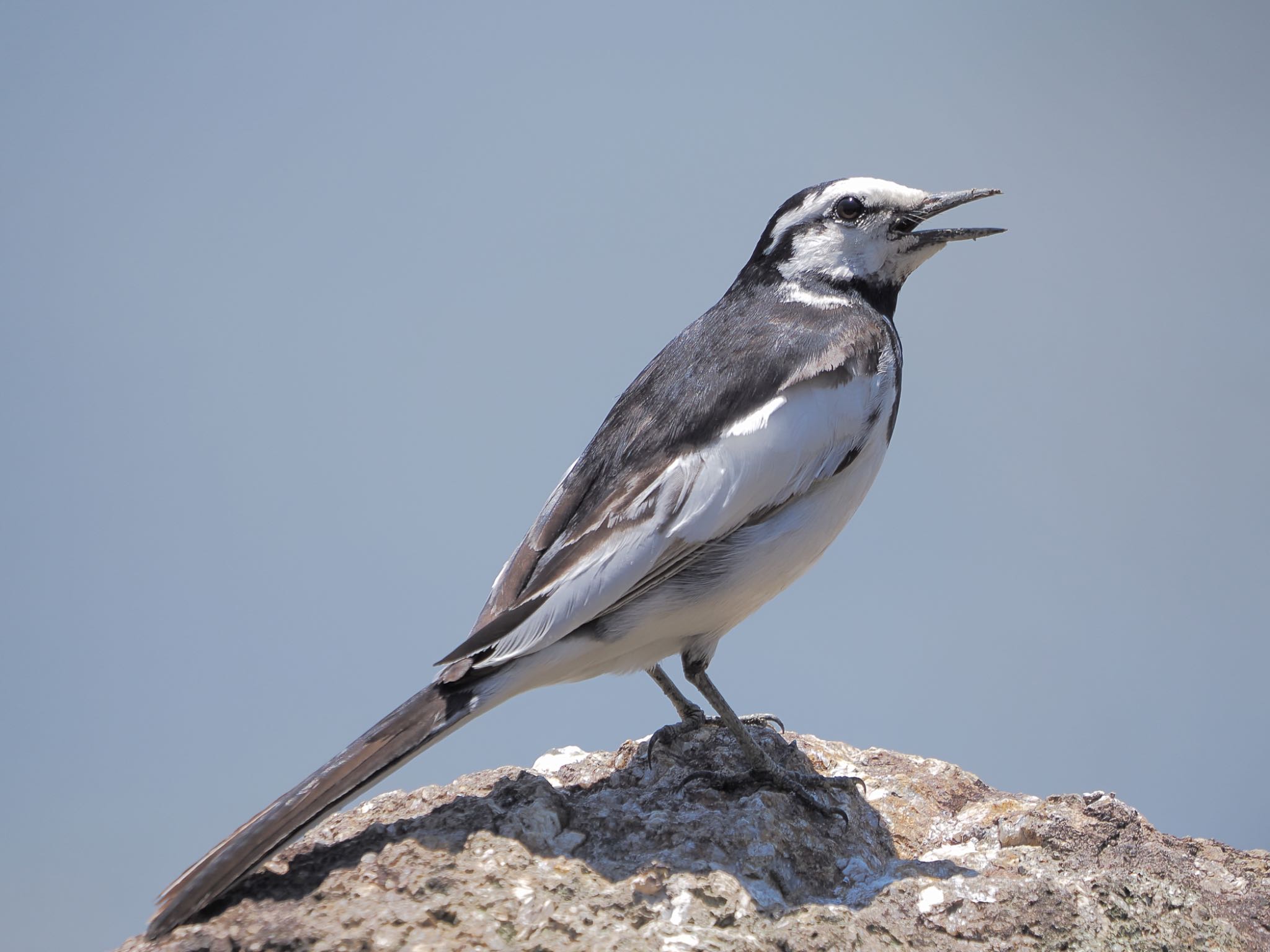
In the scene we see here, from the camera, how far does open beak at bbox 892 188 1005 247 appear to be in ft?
18.6

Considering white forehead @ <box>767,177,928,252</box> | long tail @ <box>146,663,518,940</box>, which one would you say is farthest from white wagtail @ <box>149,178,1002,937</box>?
white forehead @ <box>767,177,928,252</box>

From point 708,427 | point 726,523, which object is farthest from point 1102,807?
point 708,427

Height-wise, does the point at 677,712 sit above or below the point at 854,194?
below

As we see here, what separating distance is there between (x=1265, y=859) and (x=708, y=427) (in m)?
2.87

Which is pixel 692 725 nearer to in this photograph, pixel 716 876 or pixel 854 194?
pixel 716 876

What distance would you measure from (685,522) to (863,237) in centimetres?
207

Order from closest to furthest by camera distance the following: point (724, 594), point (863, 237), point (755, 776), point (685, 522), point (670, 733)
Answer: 1. point (685, 522)
2. point (724, 594)
3. point (755, 776)
4. point (670, 733)
5. point (863, 237)

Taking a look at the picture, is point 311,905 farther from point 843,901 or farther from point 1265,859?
point 1265,859

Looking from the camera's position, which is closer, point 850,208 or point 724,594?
point 724,594

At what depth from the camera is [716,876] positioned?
3895mm

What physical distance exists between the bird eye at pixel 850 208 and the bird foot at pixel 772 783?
2718 mm

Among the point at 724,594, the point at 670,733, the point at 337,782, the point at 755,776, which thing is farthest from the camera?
the point at 670,733

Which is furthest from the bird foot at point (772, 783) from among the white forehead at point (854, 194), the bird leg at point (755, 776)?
the white forehead at point (854, 194)

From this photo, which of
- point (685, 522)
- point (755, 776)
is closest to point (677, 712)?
point (755, 776)
